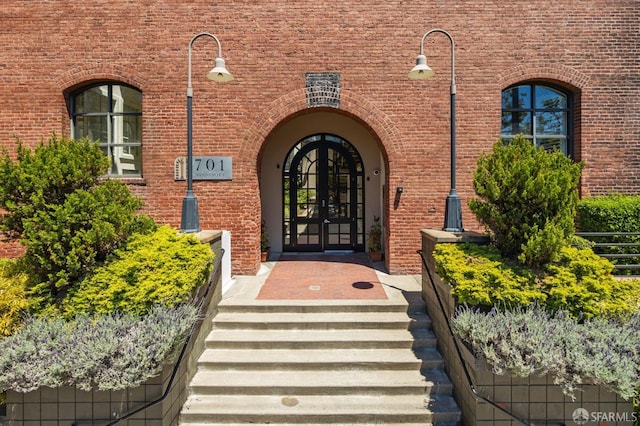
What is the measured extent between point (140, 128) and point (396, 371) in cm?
683

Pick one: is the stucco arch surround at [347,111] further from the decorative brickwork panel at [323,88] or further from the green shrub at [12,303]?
the green shrub at [12,303]

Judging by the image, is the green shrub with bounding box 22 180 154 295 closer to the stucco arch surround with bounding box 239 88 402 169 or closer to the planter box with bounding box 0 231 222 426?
the planter box with bounding box 0 231 222 426

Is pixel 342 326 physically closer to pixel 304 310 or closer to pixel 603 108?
pixel 304 310

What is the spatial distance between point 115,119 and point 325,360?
6.73 meters

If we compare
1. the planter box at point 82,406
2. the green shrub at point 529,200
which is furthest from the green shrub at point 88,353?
the green shrub at point 529,200

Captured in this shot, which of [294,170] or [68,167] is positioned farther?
[294,170]

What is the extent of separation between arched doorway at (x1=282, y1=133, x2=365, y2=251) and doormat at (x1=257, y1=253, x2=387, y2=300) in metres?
0.66

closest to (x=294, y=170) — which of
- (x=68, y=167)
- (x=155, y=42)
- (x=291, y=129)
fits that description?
(x=291, y=129)

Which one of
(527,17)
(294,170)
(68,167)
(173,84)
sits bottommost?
(68,167)

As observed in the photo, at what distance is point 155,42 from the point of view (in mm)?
6855

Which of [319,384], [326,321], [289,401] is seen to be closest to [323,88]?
[326,321]

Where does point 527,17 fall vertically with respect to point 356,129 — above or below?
above

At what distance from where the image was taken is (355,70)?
6793mm

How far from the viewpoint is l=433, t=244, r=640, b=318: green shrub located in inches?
134
